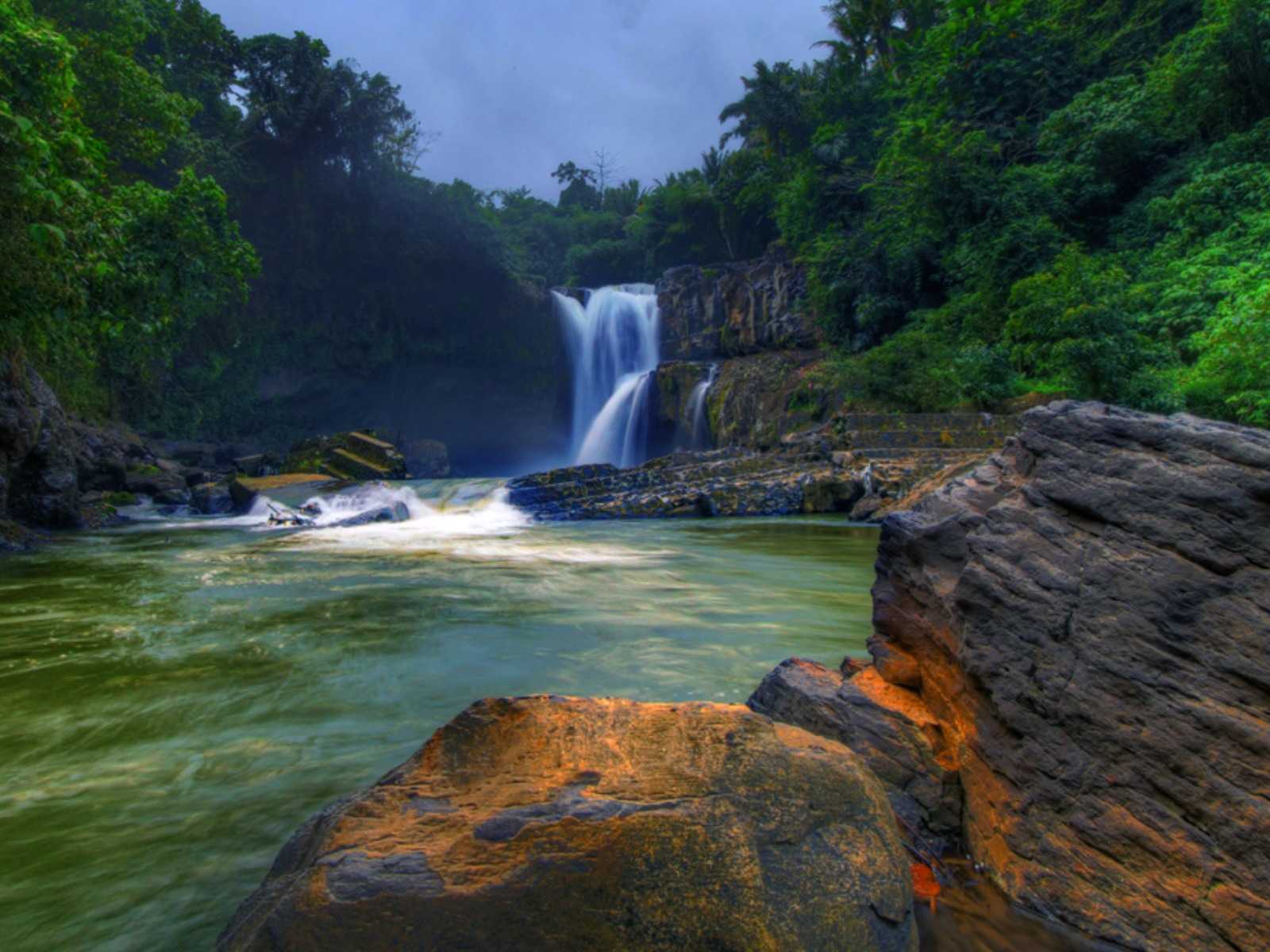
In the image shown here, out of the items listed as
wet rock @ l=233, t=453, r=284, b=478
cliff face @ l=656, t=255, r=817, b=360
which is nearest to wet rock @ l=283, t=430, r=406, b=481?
wet rock @ l=233, t=453, r=284, b=478

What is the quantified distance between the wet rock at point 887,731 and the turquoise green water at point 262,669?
0.87 meters

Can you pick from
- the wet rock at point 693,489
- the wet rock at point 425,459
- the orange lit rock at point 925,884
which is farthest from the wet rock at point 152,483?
the orange lit rock at point 925,884

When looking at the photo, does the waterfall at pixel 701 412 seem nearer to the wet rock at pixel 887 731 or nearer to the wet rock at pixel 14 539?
the wet rock at pixel 14 539

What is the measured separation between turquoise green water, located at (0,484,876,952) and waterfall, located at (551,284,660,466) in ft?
63.2

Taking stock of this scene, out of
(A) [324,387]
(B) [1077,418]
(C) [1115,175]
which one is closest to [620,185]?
(A) [324,387]

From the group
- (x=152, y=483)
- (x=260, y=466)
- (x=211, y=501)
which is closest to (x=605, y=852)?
(x=211, y=501)

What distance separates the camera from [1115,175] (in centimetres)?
1748

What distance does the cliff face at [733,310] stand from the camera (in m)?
25.3

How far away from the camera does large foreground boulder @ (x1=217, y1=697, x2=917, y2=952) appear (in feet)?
4.11

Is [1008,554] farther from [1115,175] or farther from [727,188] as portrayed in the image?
[727,188]

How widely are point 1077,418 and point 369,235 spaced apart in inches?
1211

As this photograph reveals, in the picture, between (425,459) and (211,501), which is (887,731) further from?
(425,459)

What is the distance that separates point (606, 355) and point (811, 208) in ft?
35.4

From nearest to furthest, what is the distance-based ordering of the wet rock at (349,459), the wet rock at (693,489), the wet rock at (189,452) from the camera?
the wet rock at (693,489) < the wet rock at (349,459) < the wet rock at (189,452)
